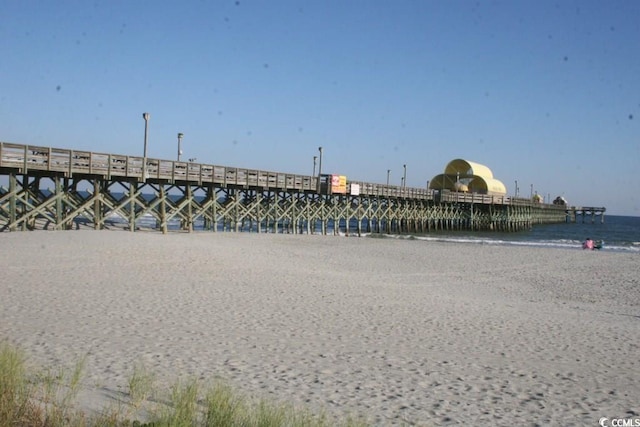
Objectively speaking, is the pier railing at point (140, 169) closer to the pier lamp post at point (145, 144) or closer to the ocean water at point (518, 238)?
the pier lamp post at point (145, 144)

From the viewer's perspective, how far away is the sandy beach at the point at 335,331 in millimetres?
5789

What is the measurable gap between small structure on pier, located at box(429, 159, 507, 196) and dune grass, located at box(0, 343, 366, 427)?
6355cm

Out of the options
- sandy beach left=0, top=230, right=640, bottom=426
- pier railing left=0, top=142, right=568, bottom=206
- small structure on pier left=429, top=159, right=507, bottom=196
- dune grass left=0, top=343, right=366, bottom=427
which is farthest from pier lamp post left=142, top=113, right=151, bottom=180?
small structure on pier left=429, top=159, right=507, bottom=196

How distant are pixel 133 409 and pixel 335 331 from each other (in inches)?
175

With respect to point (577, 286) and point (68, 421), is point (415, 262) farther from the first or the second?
point (68, 421)

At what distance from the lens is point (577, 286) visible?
16688 mm

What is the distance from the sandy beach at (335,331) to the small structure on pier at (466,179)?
167 feet

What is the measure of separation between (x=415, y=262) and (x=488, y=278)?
3.78 meters

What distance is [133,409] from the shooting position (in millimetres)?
4609

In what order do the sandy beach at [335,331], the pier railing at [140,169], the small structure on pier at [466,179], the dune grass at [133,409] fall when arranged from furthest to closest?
1. the small structure on pier at [466,179]
2. the pier railing at [140,169]
3. the sandy beach at [335,331]
4. the dune grass at [133,409]

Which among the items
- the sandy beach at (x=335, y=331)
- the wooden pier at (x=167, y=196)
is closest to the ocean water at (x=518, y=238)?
the wooden pier at (x=167, y=196)

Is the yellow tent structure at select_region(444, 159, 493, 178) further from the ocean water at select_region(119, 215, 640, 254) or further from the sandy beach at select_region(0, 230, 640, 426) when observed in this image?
the sandy beach at select_region(0, 230, 640, 426)

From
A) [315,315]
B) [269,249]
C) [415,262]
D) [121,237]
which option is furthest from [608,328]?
[121,237]

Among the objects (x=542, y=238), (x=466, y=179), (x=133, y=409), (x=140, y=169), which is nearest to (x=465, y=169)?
(x=466, y=179)
